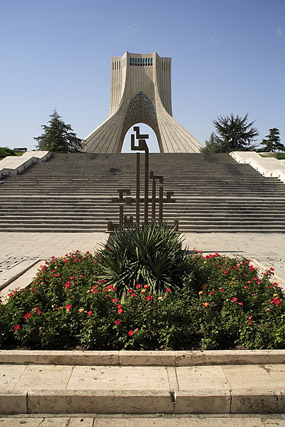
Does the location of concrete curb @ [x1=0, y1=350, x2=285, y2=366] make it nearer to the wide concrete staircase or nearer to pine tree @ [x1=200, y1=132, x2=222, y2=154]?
the wide concrete staircase

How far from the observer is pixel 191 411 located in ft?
6.51

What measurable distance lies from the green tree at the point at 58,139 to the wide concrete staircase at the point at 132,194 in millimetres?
6444

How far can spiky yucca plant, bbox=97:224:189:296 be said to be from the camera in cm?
342

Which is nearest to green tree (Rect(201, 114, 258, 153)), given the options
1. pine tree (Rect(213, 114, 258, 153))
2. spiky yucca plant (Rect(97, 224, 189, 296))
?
pine tree (Rect(213, 114, 258, 153))

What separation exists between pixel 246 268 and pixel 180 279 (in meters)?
1.13

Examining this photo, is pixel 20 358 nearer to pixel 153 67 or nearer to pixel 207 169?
pixel 207 169

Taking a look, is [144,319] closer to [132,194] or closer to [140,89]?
[132,194]

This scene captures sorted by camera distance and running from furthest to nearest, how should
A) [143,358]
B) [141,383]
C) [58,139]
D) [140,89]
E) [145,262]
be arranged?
[140,89] < [58,139] < [145,262] < [143,358] < [141,383]

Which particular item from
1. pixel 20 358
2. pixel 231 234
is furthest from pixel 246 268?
pixel 231 234

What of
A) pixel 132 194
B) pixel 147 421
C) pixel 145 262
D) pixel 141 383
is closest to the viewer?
pixel 147 421

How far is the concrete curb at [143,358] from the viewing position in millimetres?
2330

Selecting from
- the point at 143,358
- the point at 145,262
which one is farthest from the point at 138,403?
the point at 145,262

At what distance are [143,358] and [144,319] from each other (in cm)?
37

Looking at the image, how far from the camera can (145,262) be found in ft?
11.5
